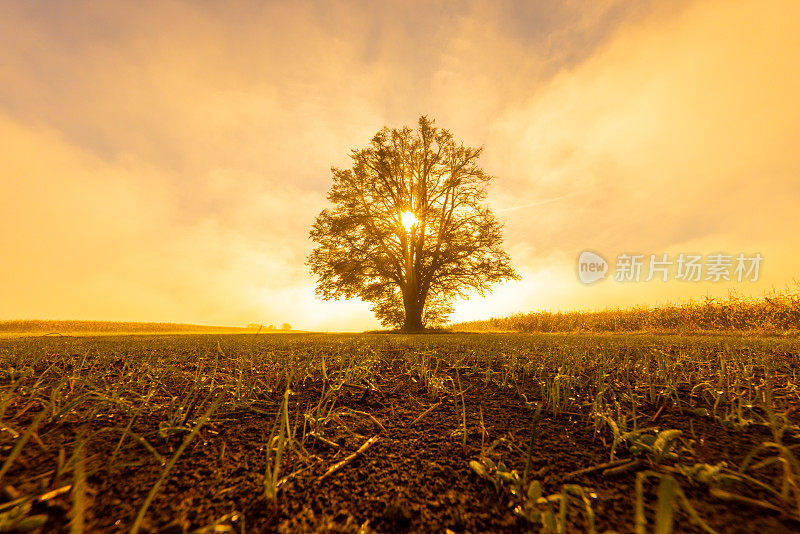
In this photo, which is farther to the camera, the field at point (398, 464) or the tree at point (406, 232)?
the tree at point (406, 232)

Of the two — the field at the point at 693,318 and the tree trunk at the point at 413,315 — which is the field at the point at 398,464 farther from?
the tree trunk at the point at 413,315

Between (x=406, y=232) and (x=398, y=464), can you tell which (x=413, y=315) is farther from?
(x=398, y=464)

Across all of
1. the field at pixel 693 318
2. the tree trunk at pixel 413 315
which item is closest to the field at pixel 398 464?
the field at pixel 693 318

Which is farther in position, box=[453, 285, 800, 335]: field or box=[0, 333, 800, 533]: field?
box=[453, 285, 800, 335]: field

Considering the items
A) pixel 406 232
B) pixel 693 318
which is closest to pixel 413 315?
pixel 406 232

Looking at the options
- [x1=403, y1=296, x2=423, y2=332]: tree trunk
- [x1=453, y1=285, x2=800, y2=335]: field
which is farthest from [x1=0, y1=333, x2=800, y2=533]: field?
[x1=403, y1=296, x2=423, y2=332]: tree trunk

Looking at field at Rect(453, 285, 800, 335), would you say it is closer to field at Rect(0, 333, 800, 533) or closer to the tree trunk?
the tree trunk

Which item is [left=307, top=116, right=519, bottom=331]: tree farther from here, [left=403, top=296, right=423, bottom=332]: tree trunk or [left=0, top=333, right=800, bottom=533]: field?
[left=0, top=333, right=800, bottom=533]: field

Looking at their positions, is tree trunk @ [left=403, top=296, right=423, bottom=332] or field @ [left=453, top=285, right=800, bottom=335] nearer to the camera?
field @ [left=453, top=285, right=800, bottom=335]

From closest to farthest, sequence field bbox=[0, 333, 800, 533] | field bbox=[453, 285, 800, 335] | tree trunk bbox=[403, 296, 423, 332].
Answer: field bbox=[0, 333, 800, 533]
field bbox=[453, 285, 800, 335]
tree trunk bbox=[403, 296, 423, 332]

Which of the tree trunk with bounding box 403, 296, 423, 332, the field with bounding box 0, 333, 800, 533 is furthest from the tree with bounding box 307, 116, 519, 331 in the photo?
the field with bounding box 0, 333, 800, 533

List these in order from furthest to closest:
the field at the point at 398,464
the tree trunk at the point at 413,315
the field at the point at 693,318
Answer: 1. the tree trunk at the point at 413,315
2. the field at the point at 693,318
3. the field at the point at 398,464

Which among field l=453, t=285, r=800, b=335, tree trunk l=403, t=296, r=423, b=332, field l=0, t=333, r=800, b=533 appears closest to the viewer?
field l=0, t=333, r=800, b=533

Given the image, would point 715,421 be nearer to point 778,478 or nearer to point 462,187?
point 778,478
